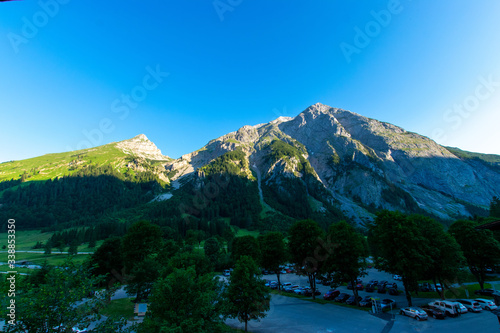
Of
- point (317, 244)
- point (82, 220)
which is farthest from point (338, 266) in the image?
point (82, 220)

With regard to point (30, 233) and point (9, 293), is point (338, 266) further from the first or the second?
point (30, 233)

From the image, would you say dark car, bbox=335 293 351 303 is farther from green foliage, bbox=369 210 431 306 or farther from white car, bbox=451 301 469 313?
white car, bbox=451 301 469 313

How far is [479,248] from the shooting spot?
136ft

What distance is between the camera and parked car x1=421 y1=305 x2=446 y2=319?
28938mm

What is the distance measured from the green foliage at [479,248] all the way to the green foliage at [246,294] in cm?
4469

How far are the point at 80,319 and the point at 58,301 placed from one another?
1532 mm

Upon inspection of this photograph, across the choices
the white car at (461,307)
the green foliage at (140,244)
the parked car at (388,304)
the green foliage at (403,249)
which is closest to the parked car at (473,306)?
the white car at (461,307)

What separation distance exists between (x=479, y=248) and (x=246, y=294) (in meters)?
49.1

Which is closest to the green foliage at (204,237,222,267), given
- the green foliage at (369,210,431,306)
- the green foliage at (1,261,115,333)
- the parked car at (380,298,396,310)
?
the parked car at (380,298,396,310)

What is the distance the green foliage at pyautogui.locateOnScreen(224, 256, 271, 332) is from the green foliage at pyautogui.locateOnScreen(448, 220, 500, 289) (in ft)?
147

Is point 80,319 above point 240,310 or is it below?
above

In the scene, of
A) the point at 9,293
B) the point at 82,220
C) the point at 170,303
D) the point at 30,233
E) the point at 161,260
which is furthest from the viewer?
the point at 82,220

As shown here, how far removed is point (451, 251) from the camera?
34.2 m

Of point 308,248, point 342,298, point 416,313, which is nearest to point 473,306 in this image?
point 416,313
